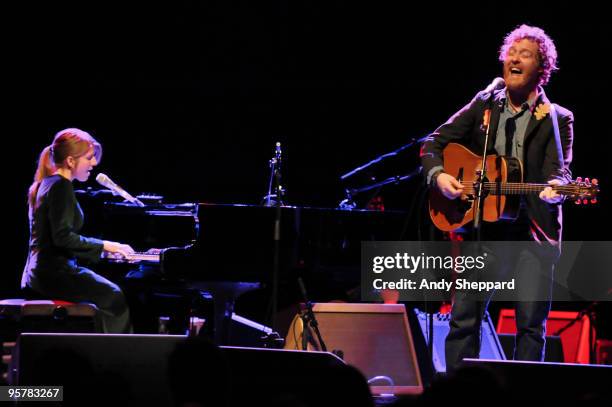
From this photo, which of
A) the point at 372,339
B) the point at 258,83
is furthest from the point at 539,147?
the point at 258,83

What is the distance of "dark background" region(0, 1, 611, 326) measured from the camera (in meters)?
8.19

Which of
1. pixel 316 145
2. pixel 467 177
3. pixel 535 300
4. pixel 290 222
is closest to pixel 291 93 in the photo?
pixel 316 145

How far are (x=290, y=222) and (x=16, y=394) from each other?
3455mm

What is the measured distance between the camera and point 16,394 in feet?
10.8

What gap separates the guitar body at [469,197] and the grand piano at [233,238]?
1.51 meters

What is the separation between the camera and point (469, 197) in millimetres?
4996

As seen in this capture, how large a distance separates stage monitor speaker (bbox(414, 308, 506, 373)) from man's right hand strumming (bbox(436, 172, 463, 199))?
4.96ft

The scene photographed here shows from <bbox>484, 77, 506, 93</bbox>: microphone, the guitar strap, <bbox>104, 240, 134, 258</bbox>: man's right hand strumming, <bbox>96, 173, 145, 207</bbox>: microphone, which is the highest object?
<bbox>484, 77, 506, 93</bbox>: microphone

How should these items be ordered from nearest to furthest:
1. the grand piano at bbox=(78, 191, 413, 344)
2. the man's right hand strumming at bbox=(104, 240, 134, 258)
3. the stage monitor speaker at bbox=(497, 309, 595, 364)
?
the man's right hand strumming at bbox=(104, 240, 134, 258), the grand piano at bbox=(78, 191, 413, 344), the stage monitor speaker at bbox=(497, 309, 595, 364)

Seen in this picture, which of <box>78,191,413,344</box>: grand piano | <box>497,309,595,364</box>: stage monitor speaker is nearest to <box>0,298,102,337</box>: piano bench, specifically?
<box>78,191,413,344</box>: grand piano

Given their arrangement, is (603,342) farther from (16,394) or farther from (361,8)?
(16,394)

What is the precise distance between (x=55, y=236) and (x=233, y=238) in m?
1.39

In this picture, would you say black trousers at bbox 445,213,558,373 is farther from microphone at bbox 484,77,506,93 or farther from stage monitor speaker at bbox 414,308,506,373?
stage monitor speaker at bbox 414,308,506,373

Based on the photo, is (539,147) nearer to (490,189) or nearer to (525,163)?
(525,163)
